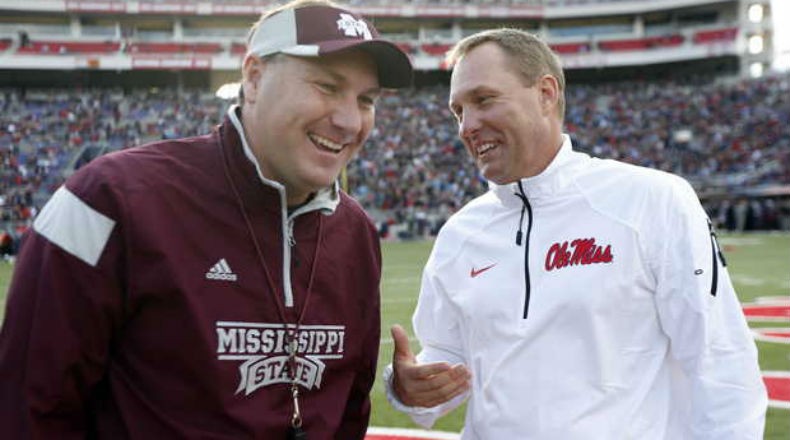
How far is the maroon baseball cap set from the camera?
2.13 m

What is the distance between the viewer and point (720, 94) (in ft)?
147

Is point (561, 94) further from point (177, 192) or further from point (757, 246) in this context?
point (757, 246)

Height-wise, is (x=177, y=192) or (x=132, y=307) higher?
(x=177, y=192)

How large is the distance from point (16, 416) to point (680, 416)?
195 cm

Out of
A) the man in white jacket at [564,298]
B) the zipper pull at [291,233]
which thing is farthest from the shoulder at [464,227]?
the zipper pull at [291,233]

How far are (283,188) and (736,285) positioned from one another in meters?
13.1

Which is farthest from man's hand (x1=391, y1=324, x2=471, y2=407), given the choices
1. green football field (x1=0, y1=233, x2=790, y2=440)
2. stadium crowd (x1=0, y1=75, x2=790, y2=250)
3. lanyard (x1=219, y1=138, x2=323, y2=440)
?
stadium crowd (x1=0, y1=75, x2=790, y2=250)

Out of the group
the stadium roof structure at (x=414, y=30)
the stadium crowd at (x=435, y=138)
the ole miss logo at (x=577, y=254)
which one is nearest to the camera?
the ole miss logo at (x=577, y=254)

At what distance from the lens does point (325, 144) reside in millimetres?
2221

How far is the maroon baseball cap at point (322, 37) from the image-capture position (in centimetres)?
213

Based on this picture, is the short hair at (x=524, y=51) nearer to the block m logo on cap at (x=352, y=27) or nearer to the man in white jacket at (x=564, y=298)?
the man in white jacket at (x=564, y=298)

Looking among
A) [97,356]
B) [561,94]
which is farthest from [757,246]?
[97,356]

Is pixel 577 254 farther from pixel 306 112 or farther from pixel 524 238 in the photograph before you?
pixel 306 112

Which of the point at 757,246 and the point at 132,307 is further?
the point at 757,246
